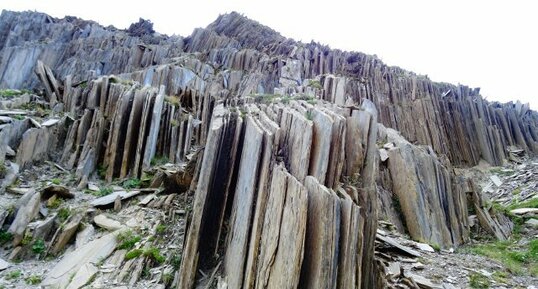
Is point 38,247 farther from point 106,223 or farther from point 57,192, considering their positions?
point 57,192

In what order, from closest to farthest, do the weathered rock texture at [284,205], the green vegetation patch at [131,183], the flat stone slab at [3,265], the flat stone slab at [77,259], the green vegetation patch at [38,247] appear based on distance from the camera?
the weathered rock texture at [284,205]
the flat stone slab at [77,259]
the flat stone slab at [3,265]
the green vegetation patch at [38,247]
the green vegetation patch at [131,183]

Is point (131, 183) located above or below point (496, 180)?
below

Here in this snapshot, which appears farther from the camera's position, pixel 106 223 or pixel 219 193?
pixel 106 223

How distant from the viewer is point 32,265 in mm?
7023

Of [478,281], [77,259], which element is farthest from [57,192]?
[478,281]

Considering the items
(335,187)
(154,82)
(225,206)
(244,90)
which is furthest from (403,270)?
(244,90)

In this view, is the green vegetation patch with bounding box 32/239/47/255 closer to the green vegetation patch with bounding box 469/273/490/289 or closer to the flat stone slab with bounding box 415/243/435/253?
the flat stone slab with bounding box 415/243/435/253

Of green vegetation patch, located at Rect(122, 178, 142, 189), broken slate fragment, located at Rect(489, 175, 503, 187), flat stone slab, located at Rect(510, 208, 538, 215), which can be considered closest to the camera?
green vegetation patch, located at Rect(122, 178, 142, 189)

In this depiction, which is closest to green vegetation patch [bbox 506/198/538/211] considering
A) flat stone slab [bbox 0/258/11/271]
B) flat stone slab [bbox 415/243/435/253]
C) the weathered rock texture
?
flat stone slab [bbox 415/243/435/253]

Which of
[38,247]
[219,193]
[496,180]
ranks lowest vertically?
[38,247]

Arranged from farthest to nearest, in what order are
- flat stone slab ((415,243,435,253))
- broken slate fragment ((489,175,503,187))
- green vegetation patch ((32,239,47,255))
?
broken slate fragment ((489,175,503,187)) < flat stone slab ((415,243,435,253)) < green vegetation patch ((32,239,47,255))

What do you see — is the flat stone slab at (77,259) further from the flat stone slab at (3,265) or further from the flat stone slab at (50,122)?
the flat stone slab at (50,122)

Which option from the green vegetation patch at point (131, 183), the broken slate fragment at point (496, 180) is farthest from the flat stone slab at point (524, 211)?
the green vegetation patch at point (131, 183)

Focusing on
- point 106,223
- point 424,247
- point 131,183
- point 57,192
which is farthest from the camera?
point 131,183
